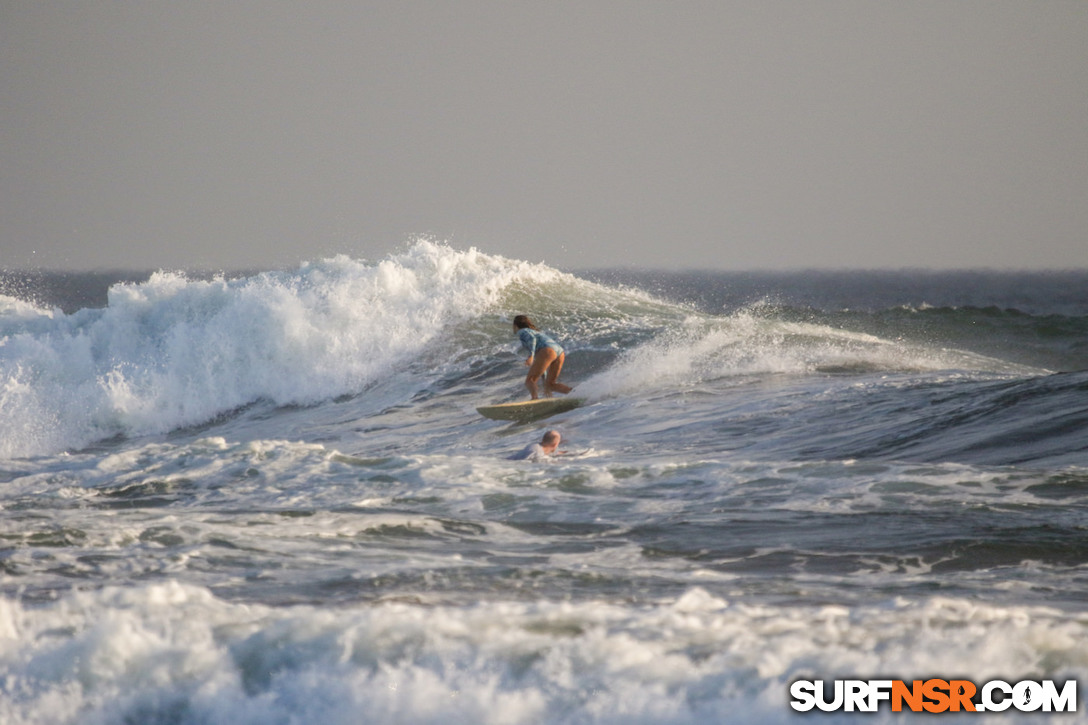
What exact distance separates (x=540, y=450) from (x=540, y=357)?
13.9ft

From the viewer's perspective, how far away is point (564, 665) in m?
→ 3.33

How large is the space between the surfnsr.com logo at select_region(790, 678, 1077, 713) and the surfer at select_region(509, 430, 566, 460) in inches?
219

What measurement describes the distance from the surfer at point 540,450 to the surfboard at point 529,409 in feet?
9.04

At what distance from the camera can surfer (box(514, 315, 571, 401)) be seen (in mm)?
12773

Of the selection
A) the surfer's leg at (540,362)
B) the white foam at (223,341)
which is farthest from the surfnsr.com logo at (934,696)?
the white foam at (223,341)

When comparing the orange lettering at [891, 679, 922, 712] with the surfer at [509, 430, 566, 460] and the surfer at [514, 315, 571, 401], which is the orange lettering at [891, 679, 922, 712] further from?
the surfer at [514, 315, 571, 401]

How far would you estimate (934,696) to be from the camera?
2992 mm

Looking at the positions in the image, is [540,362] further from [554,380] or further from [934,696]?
[934,696]

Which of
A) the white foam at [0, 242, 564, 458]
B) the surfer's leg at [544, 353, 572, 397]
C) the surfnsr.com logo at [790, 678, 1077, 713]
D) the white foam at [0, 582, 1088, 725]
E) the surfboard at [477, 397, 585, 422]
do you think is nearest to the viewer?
the surfnsr.com logo at [790, 678, 1077, 713]

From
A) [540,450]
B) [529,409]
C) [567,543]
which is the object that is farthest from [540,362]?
[567,543]

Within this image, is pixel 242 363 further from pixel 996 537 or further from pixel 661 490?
pixel 996 537

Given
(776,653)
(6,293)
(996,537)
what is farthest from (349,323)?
(776,653)

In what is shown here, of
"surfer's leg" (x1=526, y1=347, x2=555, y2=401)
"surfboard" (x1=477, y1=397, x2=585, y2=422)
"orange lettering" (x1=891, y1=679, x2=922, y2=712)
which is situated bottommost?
"surfboard" (x1=477, y1=397, x2=585, y2=422)

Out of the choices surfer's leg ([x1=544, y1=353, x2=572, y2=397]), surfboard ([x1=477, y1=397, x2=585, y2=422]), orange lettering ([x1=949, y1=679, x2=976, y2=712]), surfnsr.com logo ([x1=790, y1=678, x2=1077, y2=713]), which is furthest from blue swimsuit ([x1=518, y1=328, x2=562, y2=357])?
orange lettering ([x1=949, y1=679, x2=976, y2=712])
